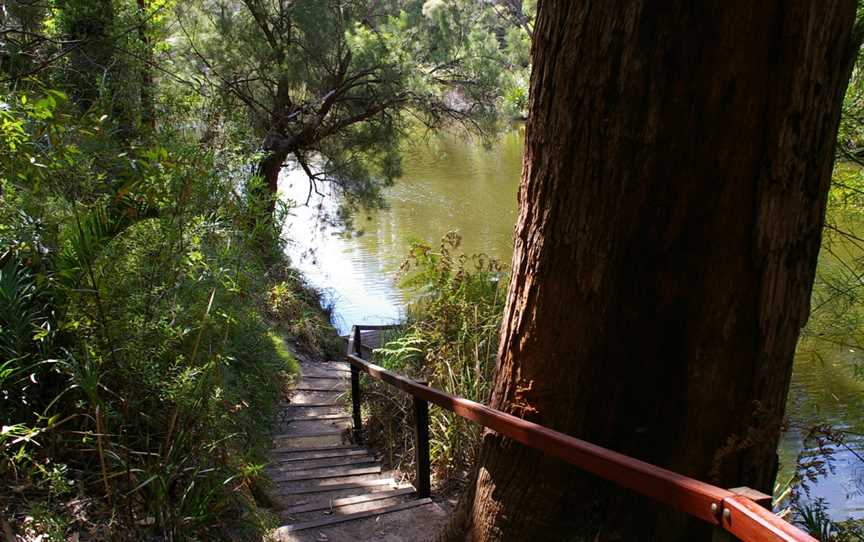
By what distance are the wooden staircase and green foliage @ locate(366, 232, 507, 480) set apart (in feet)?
1.02

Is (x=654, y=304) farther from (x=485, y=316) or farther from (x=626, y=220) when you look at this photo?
(x=485, y=316)

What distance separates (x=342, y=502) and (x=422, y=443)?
0.61 metres

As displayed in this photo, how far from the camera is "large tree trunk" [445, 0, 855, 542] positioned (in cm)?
195

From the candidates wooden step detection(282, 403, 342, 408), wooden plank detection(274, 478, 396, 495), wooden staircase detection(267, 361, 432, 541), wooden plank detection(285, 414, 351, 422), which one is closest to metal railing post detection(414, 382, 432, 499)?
wooden staircase detection(267, 361, 432, 541)

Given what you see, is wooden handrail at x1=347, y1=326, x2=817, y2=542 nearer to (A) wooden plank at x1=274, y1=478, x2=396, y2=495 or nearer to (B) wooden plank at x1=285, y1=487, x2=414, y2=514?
(B) wooden plank at x1=285, y1=487, x2=414, y2=514

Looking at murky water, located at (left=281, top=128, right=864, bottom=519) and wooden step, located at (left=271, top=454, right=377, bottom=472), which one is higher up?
murky water, located at (left=281, top=128, right=864, bottom=519)

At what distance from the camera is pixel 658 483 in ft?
5.65

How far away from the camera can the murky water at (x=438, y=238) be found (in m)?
7.70

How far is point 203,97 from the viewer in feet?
13.8

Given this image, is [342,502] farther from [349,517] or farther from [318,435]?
[318,435]

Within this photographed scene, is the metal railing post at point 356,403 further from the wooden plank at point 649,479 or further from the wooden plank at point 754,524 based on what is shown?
the wooden plank at point 754,524

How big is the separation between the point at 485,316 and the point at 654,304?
10.7 ft

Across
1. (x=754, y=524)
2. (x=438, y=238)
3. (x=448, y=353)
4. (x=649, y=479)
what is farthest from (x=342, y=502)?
(x=438, y=238)

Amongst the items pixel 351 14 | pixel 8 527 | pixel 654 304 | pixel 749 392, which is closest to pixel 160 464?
pixel 8 527
